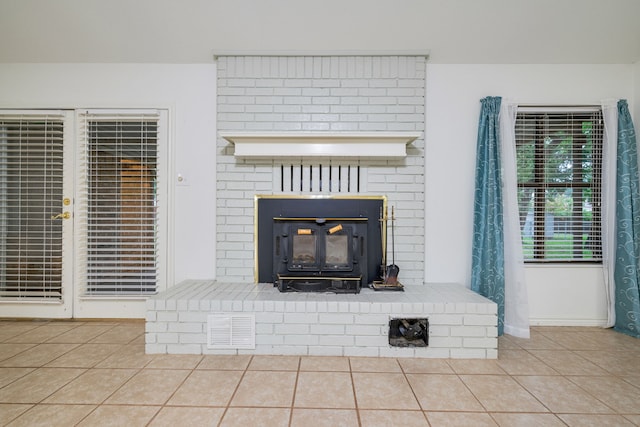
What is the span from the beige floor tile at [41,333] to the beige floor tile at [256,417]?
2.00 metres

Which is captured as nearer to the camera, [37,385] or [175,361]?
[37,385]

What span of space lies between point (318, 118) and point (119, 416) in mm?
2465

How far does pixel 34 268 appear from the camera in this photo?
2.92 m

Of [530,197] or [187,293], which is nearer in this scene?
[187,293]

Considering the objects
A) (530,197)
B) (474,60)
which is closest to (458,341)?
(530,197)

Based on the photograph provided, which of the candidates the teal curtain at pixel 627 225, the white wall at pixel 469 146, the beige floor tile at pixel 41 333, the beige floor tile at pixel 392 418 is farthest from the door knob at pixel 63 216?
the teal curtain at pixel 627 225

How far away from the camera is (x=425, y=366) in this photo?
6.92ft

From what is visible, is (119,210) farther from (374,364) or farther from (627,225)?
(627,225)

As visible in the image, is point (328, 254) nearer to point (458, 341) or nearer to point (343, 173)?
point (343, 173)

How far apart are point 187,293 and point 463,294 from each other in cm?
217

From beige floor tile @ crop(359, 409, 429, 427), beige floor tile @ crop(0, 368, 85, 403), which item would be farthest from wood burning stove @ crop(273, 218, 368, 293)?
beige floor tile @ crop(0, 368, 85, 403)

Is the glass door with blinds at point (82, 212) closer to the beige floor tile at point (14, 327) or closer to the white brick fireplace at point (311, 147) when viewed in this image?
the beige floor tile at point (14, 327)

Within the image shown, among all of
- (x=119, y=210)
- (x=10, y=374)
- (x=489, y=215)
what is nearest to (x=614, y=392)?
(x=489, y=215)

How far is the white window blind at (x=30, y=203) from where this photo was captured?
115 inches
